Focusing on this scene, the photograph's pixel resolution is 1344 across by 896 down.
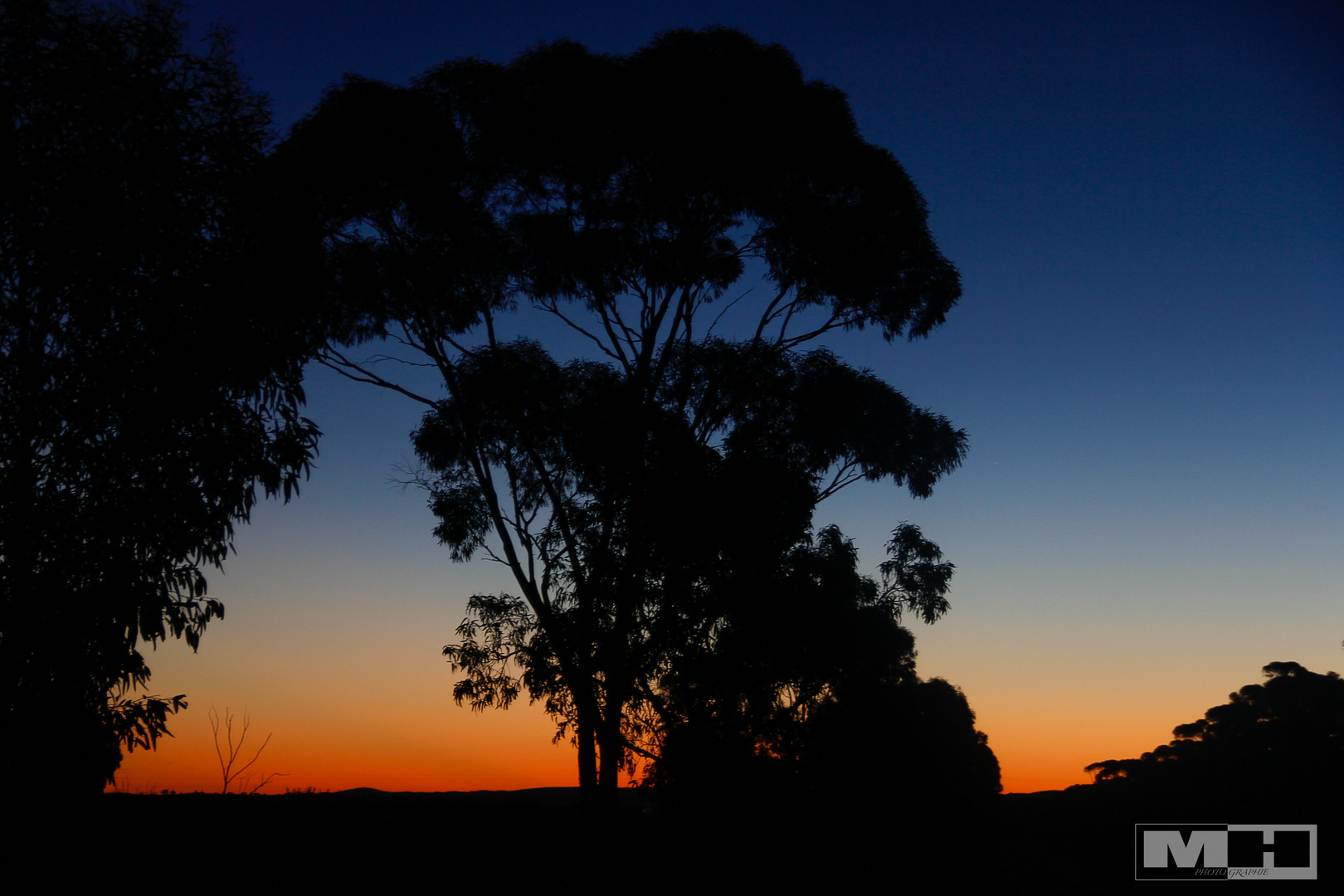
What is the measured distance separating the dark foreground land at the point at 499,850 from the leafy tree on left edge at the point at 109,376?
1.31 m

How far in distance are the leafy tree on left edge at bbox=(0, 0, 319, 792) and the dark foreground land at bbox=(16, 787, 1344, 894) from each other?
4.31 feet

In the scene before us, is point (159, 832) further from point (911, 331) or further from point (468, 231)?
point (911, 331)

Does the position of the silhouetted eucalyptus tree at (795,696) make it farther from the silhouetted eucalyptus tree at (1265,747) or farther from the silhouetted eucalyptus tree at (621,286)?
the silhouetted eucalyptus tree at (1265,747)

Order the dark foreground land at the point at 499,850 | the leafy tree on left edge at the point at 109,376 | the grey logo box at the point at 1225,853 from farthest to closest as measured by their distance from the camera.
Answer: the grey logo box at the point at 1225,853
the dark foreground land at the point at 499,850
the leafy tree on left edge at the point at 109,376

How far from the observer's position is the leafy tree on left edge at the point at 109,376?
7.39 m

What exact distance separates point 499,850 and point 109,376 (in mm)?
9636

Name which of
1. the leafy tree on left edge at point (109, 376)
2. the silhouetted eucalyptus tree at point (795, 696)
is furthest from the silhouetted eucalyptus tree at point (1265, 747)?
the leafy tree on left edge at point (109, 376)

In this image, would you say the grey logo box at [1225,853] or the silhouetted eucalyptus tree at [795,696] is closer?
the silhouetted eucalyptus tree at [795,696]

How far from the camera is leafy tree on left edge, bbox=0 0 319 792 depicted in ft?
24.3

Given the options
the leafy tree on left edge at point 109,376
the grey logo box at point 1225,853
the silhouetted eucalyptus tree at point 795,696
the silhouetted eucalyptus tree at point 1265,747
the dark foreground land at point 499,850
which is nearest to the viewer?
the leafy tree on left edge at point 109,376

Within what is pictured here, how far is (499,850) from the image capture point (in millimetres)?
13914

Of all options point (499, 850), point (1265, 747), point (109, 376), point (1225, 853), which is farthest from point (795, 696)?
point (1265, 747)

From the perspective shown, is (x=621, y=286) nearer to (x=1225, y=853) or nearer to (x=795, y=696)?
(x=795, y=696)

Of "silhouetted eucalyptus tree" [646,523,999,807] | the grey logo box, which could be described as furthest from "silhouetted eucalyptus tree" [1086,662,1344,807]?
"silhouetted eucalyptus tree" [646,523,999,807]
